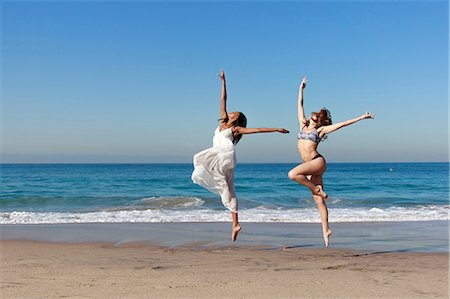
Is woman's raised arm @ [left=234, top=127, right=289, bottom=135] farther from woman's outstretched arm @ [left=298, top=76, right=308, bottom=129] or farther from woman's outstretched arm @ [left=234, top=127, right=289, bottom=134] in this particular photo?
woman's outstretched arm @ [left=298, top=76, right=308, bottom=129]

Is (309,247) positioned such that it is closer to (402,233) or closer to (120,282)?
(402,233)

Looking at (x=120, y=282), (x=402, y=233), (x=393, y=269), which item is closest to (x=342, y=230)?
(x=402, y=233)

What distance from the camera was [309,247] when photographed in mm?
9547

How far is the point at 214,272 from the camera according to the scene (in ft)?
23.3

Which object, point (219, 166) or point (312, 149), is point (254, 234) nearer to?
point (219, 166)

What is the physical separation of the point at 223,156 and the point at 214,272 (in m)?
2.71

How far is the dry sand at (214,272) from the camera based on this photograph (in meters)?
5.96

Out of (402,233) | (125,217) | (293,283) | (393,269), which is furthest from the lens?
(125,217)

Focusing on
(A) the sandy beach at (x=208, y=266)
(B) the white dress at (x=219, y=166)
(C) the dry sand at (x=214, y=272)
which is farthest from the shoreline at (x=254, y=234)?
(B) the white dress at (x=219, y=166)

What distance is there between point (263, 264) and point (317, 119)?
2.79m

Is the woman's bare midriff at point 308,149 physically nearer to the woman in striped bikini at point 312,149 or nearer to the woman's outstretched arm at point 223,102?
the woman in striped bikini at point 312,149

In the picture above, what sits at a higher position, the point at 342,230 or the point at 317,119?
the point at 317,119

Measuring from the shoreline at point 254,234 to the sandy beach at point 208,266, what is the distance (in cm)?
4

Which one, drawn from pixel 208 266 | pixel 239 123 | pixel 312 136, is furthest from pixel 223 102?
pixel 208 266
